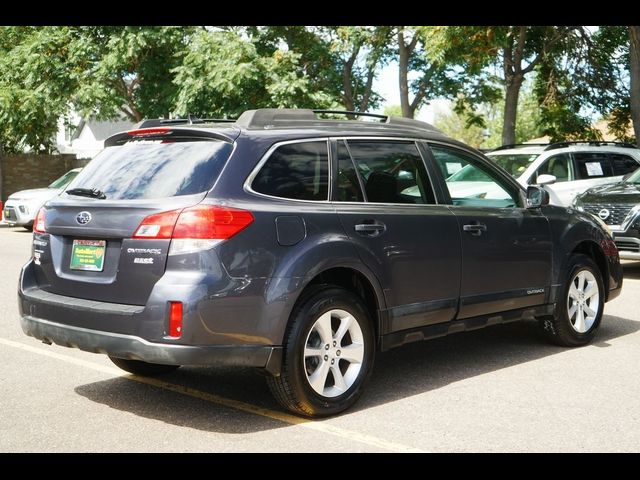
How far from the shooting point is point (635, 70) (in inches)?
787

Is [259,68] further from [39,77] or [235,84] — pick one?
[39,77]

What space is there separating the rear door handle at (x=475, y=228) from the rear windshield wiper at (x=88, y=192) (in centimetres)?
250

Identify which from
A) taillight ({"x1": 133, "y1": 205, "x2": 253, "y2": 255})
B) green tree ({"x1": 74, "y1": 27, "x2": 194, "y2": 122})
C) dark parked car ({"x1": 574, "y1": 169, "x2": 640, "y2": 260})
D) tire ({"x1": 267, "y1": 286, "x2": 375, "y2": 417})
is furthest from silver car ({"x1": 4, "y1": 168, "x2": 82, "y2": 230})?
taillight ({"x1": 133, "y1": 205, "x2": 253, "y2": 255})

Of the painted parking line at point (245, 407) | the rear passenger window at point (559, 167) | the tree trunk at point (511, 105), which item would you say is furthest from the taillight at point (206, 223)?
the tree trunk at point (511, 105)

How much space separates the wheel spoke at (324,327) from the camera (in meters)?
5.38

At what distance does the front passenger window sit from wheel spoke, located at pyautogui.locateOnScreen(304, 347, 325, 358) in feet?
5.90

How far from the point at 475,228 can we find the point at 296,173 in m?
1.61

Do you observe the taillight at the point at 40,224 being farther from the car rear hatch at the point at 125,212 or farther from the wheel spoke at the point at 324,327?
the wheel spoke at the point at 324,327

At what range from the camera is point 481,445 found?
4.81 m

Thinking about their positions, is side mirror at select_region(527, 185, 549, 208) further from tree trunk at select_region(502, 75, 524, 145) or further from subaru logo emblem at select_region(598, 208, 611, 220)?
tree trunk at select_region(502, 75, 524, 145)

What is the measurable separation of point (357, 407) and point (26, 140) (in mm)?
31230
